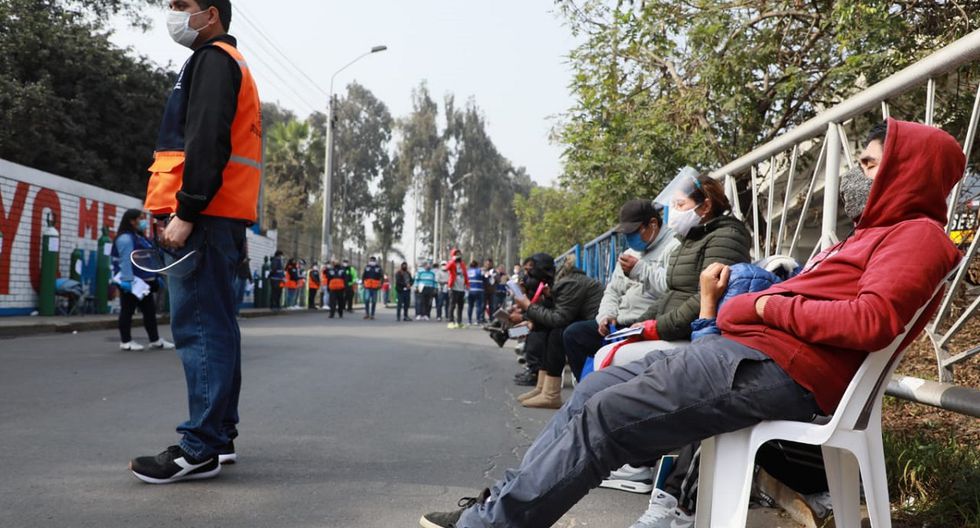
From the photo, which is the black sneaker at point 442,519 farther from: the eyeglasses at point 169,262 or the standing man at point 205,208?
the eyeglasses at point 169,262

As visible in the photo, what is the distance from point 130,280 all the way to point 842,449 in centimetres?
894

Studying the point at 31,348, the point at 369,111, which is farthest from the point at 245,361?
the point at 369,111

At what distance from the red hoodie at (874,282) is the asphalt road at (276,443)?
127cm

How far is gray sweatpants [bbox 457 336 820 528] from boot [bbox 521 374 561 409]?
4262mm

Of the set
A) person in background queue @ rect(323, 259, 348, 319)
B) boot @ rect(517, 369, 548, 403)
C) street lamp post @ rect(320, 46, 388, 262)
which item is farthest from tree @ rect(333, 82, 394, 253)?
boot @ rect(517, 369, 548, 403)

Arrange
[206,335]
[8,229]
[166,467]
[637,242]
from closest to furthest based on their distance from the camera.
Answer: [166,467]
[206,335]
[637,242]
[8,229]

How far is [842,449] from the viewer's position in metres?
2.38

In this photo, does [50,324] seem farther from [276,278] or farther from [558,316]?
[276,278]

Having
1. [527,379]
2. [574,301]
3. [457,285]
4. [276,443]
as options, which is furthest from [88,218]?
[276,443]

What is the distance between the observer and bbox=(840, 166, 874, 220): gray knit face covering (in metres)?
2.63

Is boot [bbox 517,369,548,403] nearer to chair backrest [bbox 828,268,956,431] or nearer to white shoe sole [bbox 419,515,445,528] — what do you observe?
white shoe sole [bbox 419,515,445,528]

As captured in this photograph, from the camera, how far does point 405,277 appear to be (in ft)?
75.8

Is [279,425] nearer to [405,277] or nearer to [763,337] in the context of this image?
[763,337]

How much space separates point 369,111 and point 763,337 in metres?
50.0
